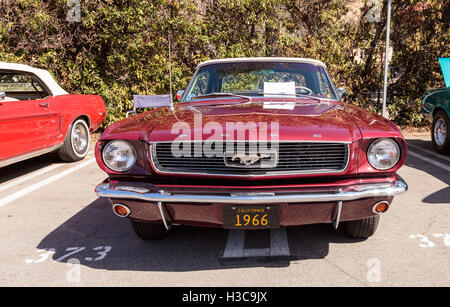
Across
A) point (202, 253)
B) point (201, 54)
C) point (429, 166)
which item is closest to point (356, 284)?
point (202, 253)

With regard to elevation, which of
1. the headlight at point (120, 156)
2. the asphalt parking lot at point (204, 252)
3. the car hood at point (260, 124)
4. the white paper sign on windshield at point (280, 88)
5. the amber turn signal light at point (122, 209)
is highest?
the white paper sign on windshield at point (280, 88)

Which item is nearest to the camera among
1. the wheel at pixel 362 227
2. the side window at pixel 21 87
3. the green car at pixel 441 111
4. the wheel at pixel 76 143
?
the wheel at pixel 362 227

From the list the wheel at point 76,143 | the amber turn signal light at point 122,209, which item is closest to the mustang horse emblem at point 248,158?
the amber turn signal light at point 122,209

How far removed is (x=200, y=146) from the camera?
230cm

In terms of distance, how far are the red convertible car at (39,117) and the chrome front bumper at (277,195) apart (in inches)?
112

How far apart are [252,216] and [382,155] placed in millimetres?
922

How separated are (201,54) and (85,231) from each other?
235 inches

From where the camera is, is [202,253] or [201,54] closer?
[202,253]

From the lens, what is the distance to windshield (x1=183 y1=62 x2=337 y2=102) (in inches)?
135

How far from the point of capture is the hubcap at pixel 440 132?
5.84m

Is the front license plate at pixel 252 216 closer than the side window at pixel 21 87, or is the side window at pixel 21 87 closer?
the front license plate at pixel 252 216

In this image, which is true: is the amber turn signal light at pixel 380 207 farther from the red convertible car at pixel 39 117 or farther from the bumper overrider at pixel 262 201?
the red convertible car at pixel 39 117
